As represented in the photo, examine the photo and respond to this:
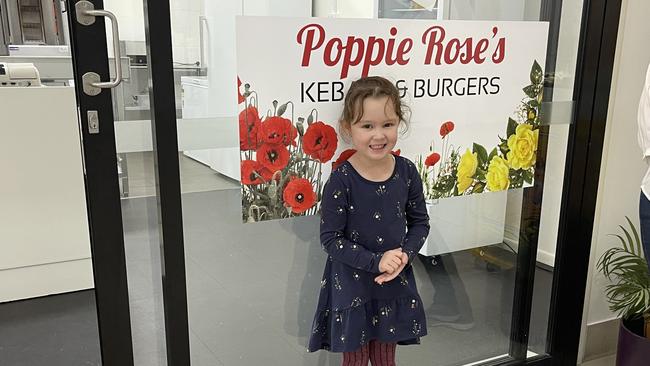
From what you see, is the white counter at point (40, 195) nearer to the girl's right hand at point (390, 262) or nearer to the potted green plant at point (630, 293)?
the girl's right hand at point (390, 262)

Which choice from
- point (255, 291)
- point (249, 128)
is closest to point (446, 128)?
point (249, 128)

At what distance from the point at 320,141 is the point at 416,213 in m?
0.32

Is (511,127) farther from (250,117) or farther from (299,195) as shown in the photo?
(250,117)

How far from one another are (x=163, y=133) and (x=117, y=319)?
0.49 m

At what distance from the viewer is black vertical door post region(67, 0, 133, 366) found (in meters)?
1.29

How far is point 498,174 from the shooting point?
181 cm

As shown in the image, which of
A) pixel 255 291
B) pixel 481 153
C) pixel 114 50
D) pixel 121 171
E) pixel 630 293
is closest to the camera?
pixel 114 50

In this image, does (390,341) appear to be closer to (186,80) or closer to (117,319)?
(117,319)

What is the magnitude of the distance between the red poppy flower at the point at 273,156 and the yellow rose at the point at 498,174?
2.13ft

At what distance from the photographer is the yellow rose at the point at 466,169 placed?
1735 millimetres

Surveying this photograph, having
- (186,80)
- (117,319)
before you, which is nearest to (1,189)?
(117,319)

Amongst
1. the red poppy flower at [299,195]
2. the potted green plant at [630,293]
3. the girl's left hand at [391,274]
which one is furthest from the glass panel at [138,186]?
the potted green plant at [630,293]

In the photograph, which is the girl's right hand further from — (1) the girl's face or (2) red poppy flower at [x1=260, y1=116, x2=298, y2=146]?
(2) red poppy flower at [x1=260, y1=116, x2=298, y2=146]

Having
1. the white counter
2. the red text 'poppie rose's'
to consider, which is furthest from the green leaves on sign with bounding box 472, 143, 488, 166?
the white counter
